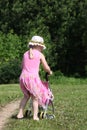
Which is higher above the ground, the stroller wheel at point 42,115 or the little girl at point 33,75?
the little girl at point 33,75

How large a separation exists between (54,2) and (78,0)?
212 centimetres

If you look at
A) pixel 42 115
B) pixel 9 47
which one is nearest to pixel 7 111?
pixel 42 115

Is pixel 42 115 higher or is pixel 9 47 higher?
pixel 42 115

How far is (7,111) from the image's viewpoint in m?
11.8

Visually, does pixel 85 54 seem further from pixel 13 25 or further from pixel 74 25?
pixel 13 25

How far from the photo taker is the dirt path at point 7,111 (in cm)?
1000

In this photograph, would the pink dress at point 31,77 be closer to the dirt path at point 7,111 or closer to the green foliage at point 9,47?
the dirt path at point 7,111

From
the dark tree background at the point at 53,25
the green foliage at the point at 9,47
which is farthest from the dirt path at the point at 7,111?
the dark tree background at the point at 53,25

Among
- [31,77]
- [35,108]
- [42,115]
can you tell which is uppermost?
[31,77]

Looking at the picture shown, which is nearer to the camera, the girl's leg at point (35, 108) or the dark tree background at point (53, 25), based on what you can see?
the girl's leg at point (35, 108)

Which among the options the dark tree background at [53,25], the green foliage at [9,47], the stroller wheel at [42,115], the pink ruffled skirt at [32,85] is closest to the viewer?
the pink ruffled skirt at [32,85]

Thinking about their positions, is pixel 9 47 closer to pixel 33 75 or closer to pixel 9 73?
pixel 9 73

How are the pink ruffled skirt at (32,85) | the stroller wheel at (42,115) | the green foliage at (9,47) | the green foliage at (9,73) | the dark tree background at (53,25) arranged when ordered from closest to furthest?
the pink ruffled skirt at (32,85), the stroller wheel at (42,115), the green foliage at (9,73), the green foliage at (9,47), the dark tree background at (53,25)

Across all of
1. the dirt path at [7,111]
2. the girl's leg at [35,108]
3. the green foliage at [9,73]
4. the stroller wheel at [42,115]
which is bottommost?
the green foliage at [9,73]
